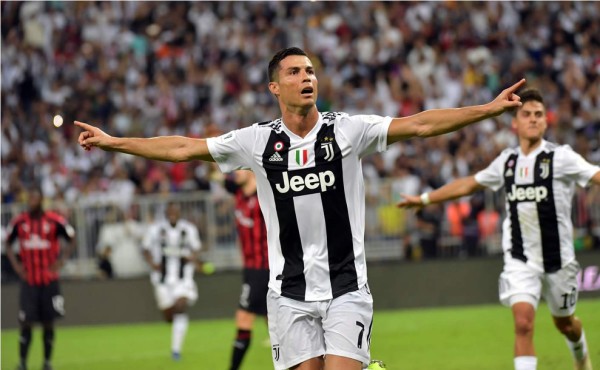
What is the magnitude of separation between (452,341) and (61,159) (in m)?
11.3

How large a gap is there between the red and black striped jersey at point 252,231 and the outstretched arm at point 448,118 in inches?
208

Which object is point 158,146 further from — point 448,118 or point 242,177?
point 242,177

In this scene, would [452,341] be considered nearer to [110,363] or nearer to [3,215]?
[110,363]

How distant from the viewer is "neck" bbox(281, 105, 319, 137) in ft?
22.6

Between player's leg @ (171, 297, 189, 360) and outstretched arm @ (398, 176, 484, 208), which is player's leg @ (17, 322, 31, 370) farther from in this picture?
outstretched arm @ (398, 176, 484, 208)

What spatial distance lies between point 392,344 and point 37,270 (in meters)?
4.64

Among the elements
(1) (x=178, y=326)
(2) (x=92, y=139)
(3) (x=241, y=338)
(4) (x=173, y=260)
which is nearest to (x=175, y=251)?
(4) (x=173, y=260)

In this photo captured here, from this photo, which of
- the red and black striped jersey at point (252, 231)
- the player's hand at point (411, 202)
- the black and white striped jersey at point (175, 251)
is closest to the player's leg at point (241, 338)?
the red and black striped jersey at point (252, 231)

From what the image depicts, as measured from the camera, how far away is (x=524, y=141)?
31.2ft

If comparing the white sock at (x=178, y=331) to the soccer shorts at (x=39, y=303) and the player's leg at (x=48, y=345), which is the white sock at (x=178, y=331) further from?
the player's leg at (x=48, y=345)

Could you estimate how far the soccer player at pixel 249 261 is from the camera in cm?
1175

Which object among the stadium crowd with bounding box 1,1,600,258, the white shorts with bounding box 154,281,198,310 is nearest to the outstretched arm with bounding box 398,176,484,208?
the white shorts with bounding box 154,281,198,310

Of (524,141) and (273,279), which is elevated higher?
(524,141)

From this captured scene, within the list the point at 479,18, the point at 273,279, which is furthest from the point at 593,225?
the point at 273,279
